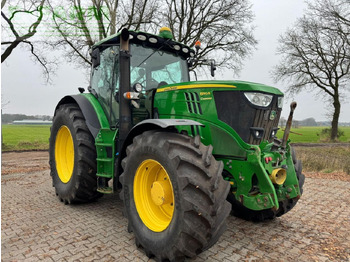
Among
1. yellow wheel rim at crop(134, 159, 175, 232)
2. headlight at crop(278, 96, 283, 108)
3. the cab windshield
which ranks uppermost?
the cab windshield

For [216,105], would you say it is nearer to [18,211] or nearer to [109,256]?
[109,256]

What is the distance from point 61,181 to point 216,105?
328 centimetres

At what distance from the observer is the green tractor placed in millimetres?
2455

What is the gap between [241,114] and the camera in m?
2.96

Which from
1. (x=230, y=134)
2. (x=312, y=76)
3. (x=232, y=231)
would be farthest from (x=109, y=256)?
(x=312, y=76)

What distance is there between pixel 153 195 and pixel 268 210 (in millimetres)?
1803

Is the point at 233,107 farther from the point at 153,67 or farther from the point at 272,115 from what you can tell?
the point at 153,67

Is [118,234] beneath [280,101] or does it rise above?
beneath

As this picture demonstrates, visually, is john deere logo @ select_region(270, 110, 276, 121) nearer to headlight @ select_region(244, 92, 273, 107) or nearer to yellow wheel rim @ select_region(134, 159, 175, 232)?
headlight @ select_region(244, 92, 273, 107)

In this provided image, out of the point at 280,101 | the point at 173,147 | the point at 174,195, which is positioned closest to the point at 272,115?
the point at 280,101

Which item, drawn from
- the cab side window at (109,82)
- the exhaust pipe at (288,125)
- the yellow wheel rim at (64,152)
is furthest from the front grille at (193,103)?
the yellow wheel rim at (64,152)

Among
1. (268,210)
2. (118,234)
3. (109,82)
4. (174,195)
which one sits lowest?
(118,234)

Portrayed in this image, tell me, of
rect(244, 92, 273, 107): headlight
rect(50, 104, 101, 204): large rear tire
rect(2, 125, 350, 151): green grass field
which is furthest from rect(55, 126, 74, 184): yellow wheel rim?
rect(2, 125, 350, 151): green grass field

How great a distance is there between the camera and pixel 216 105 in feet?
10.0
